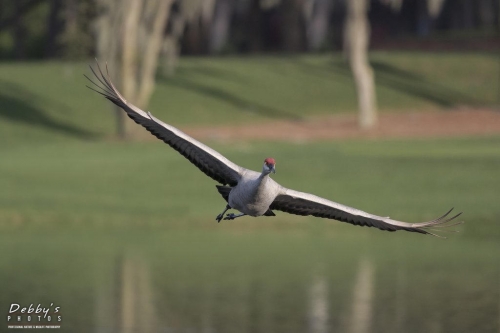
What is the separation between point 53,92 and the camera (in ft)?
134

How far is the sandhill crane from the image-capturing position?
11.8m

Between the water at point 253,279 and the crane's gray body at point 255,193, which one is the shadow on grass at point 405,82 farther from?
the crane's gray body at point 255,193

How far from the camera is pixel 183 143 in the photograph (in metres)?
12.4

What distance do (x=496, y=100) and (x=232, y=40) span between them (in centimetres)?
2085

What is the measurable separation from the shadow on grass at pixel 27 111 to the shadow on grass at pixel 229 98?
5.05 metres

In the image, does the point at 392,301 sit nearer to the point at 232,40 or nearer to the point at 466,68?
the point at 466,68

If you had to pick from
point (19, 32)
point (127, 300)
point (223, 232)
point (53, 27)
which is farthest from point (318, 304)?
point (19, 32)

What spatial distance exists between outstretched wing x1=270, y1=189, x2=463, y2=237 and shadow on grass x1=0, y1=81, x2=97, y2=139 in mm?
23414

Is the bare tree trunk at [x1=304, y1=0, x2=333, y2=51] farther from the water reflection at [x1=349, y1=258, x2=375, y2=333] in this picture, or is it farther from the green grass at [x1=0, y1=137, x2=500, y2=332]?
the water reflection at [x1=349, y1=258, x2=375, y2=333]

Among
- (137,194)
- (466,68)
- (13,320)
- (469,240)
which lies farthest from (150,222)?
(466,68)

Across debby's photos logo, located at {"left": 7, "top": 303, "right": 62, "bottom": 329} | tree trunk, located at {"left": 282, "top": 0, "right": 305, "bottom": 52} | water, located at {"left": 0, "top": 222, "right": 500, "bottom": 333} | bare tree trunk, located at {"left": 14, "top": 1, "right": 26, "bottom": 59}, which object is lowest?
debby's photos logo, located at {"left": 7, "top": 303, "right": 62, "bottom": 329}

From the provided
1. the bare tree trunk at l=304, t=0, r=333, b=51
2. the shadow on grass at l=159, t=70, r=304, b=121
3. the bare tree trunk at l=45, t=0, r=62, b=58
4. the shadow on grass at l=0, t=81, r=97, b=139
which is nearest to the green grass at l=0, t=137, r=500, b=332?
the shadow on grass at l=0, t=81, r=97, b=139

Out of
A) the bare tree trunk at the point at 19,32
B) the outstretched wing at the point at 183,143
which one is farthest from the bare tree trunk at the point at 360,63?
the outstretched wing at the point at 183,143

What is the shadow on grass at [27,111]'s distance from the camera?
3691 cm
